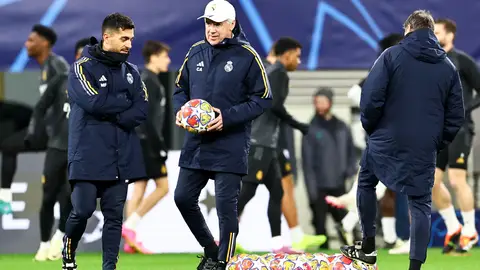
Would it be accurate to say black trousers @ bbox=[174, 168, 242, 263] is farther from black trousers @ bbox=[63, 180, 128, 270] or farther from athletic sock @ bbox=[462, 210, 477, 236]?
athletic sock @ bbox=[462, 210, 477, 236]

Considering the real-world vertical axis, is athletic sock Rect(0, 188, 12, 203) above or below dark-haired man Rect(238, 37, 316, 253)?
below

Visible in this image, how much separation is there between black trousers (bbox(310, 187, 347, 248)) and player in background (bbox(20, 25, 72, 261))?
147 inches

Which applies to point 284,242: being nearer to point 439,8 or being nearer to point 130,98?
point 439,8

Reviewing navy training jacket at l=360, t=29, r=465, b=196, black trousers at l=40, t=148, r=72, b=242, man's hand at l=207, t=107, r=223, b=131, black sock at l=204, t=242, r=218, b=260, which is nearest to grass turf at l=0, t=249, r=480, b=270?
black trousers at l=40, t=148, r=72, b=242

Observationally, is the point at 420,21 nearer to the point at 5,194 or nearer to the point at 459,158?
the point at 459,158

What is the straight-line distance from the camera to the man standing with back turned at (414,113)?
8.34 meters

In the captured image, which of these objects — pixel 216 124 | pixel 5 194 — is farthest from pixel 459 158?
pixel 5 194

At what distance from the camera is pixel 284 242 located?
1345 cm

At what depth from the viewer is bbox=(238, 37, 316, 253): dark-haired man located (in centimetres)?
1198

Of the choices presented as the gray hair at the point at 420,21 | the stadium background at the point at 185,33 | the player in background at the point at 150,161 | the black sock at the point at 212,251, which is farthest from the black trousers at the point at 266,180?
the gray hair at the point at 420,21

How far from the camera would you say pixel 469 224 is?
1238 cm

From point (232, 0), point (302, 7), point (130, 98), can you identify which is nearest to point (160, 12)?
point (232, 0)

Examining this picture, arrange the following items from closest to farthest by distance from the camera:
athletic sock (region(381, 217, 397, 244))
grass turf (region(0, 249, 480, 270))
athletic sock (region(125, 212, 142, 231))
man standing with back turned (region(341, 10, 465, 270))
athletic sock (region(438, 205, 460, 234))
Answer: man standing with back turned (region(341, 10, 465, 270)) < grass turf (region(0, 249, 480, 270)) < athletic sock (region(438, 205, 460, 234)) < athletic sock (region(125, 212, 142, 231)) < athletic sock (region(381, 217, 397, 244))

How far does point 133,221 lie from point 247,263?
15.9 ft
